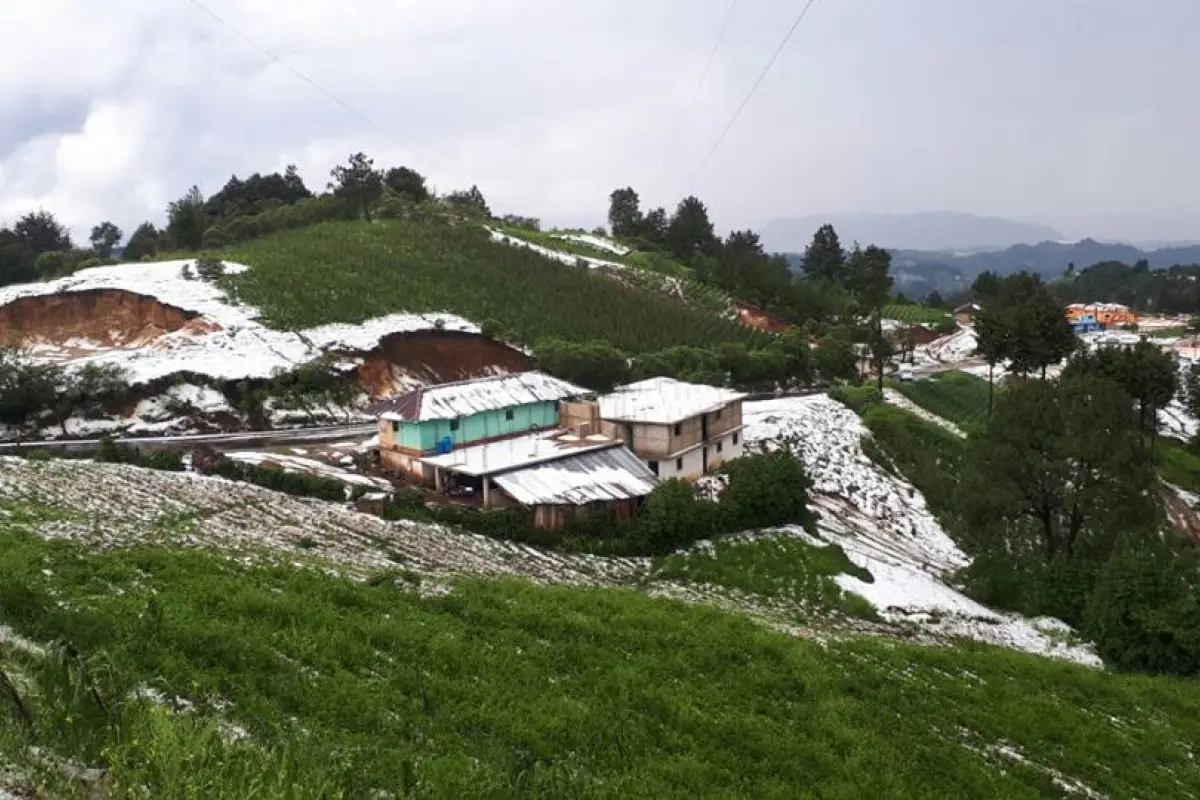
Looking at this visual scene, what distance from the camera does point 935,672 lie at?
14.8 m

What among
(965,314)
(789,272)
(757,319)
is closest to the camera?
(757,319)

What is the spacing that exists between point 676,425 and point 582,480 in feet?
15.9

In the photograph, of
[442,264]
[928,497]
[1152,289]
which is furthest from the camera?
[1152,289]

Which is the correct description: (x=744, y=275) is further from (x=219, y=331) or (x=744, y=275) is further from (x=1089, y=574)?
(x=1089, y=574)

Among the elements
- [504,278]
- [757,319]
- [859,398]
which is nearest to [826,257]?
[757,319]

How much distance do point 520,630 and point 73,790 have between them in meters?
7.71

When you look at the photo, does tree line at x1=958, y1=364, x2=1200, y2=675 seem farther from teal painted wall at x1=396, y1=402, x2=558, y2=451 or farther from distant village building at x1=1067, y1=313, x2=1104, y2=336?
distant village building at x1=1067, y1=313, x2=1104, y2=336

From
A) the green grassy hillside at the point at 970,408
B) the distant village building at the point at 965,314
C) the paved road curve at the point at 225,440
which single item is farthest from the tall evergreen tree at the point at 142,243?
the distant village building at the point at 965,314

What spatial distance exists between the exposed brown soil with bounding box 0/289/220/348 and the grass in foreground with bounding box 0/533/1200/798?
104ft

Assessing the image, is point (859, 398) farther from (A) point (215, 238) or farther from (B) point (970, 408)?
(A) point (215, 238)

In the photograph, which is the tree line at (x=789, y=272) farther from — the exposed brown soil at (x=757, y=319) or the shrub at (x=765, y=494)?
the shrub at (x=765, y=494)

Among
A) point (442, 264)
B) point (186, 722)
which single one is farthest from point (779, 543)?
point (442, 264)

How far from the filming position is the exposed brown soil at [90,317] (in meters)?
42.5

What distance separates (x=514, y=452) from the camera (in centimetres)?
2819
